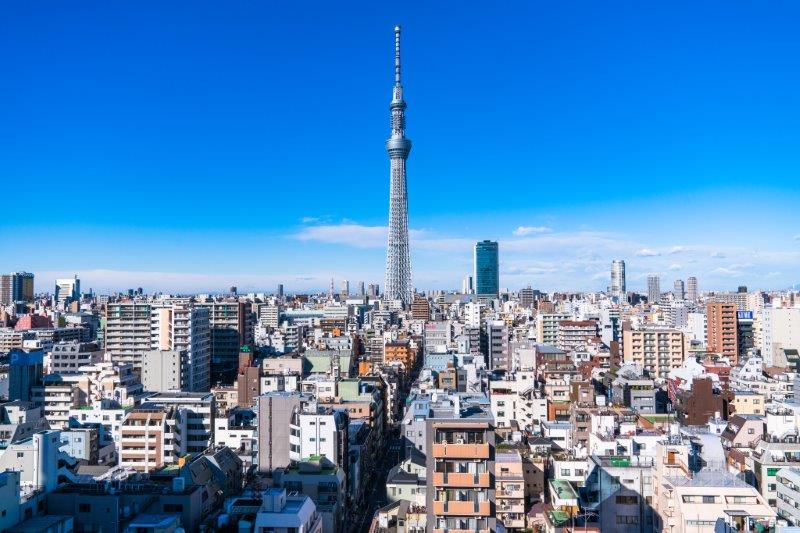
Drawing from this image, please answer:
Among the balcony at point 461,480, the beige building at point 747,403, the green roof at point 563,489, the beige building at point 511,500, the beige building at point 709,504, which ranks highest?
the balcony at point 461,480

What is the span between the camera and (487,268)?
405 feet

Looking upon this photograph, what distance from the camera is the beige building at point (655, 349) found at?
35969 mm

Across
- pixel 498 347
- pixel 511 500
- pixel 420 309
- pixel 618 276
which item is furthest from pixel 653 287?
pixel 511 500

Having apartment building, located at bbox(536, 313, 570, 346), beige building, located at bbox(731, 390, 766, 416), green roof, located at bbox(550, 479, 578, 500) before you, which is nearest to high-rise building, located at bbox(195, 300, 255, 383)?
apartment building, located at bbox(536, 313, 570, 346)

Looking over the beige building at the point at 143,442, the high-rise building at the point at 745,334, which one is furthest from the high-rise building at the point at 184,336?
the high-rise building at the point at 745,334

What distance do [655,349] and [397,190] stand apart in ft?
125

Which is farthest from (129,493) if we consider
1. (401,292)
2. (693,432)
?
(401,292)

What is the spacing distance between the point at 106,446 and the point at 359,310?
62.6 meters

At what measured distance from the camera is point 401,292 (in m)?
79.6

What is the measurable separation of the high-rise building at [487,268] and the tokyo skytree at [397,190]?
156 ft

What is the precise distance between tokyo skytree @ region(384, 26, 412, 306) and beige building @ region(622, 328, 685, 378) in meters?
37.2

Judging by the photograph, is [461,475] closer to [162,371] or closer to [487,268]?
[162,371]

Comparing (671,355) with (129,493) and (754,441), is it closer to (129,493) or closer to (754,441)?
(754,441)

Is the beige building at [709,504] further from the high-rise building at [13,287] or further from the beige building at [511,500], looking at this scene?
the high-rise building at [13,287]
